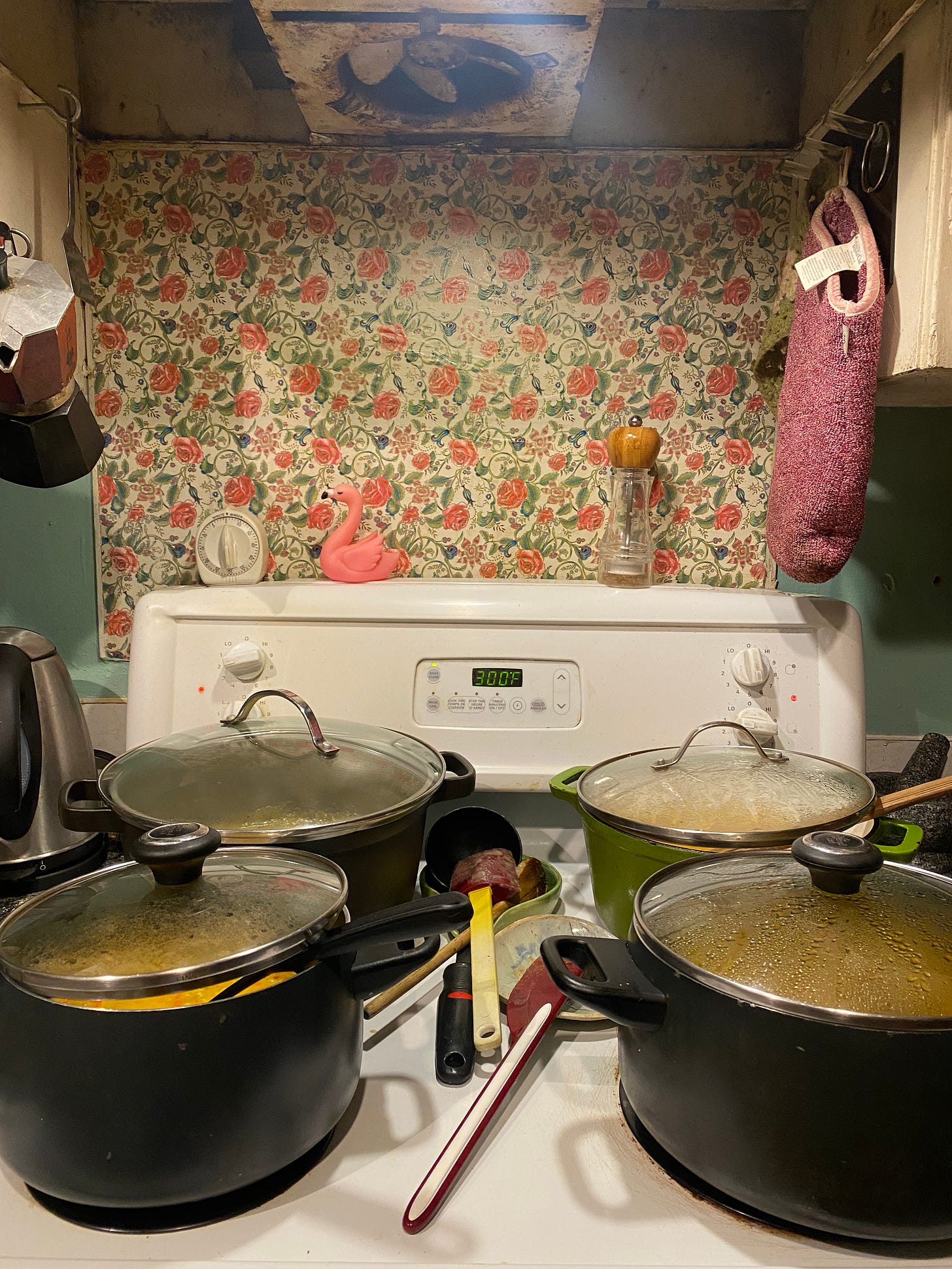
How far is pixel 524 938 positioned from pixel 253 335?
938mm

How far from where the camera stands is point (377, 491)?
1.24 m

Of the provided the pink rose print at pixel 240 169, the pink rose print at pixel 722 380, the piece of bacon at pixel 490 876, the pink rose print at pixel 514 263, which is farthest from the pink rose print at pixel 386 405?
the piece of bacon at pixel 490 876

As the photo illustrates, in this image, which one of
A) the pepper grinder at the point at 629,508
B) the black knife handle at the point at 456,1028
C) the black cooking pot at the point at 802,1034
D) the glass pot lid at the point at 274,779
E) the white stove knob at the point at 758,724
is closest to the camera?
the black cooking pot at the point at 802,1034

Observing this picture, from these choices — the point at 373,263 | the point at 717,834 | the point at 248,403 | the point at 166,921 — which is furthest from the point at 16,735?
the point at 373,263

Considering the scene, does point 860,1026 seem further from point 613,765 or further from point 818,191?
point 818,191

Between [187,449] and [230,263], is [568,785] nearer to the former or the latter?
[187,449]

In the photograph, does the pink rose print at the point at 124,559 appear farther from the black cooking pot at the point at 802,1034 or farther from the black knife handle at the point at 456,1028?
the black cooking pot at the point at 802,1034

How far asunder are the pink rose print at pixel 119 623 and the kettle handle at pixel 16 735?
13.1 inches

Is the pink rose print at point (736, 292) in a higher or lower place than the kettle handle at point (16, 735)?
higher

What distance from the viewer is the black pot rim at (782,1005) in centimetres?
46

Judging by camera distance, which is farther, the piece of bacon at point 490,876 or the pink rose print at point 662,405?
the pink rose print at point 662,405

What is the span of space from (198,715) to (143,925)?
1.66 ft

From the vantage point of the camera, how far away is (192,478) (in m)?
1.24

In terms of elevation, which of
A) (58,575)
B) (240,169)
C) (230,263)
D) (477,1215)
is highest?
(240,169)
